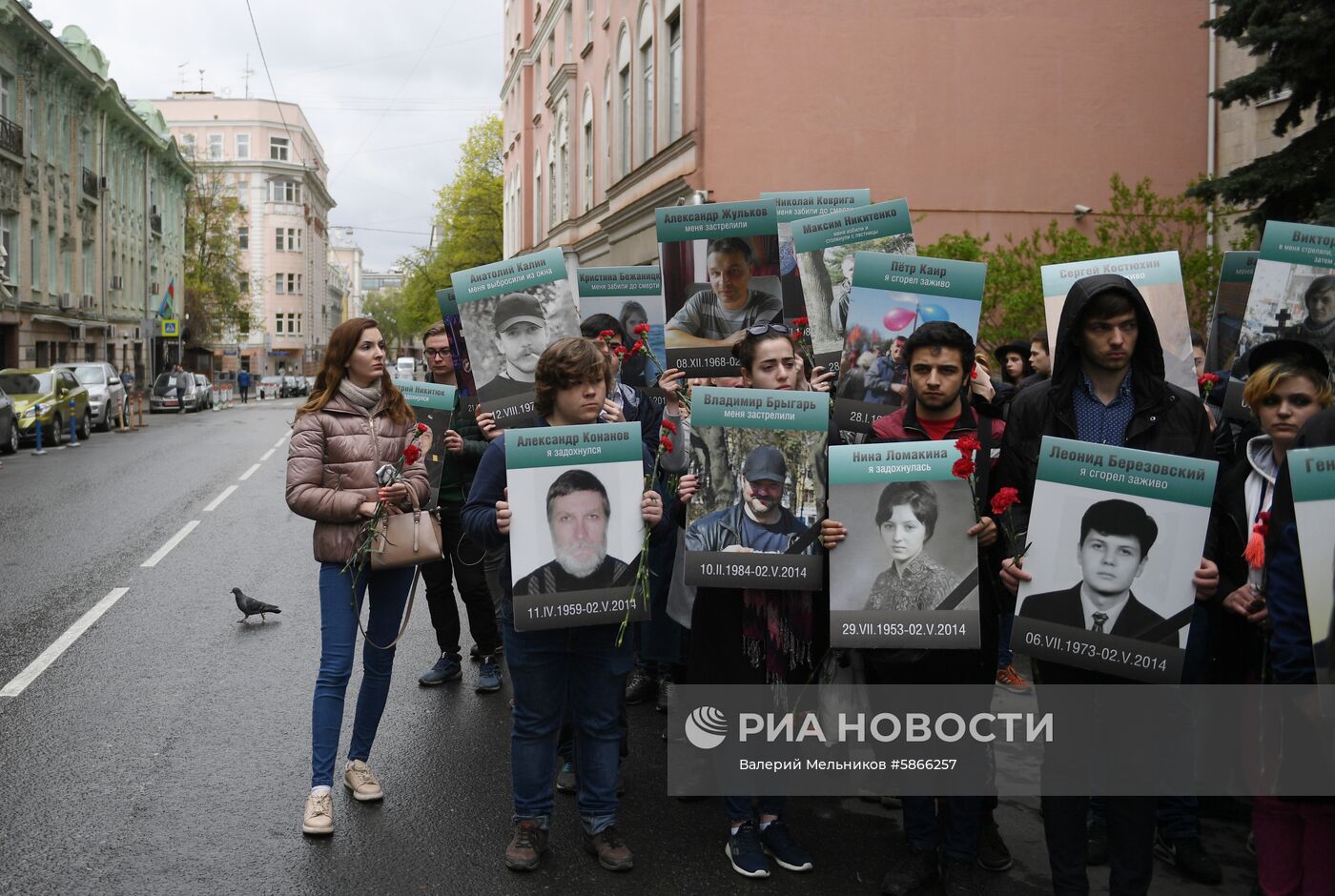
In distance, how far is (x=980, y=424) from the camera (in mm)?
4410

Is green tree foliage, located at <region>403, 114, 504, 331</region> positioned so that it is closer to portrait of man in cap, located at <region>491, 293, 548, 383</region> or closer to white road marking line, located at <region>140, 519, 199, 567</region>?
white road marking line, located at <region>140, 519, 199, 567</region>

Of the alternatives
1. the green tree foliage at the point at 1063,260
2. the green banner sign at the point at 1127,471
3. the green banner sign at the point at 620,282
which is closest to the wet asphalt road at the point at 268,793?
the green banner sign at the point at 1127,471

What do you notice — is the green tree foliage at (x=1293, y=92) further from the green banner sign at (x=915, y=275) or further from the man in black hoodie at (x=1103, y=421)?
the man in black hoodie at (x=1103, y=421)

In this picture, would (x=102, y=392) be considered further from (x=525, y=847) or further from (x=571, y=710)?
(x=525, y=847)

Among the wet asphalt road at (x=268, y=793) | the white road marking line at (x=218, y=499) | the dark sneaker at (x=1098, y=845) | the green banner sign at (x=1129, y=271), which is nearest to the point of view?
the wet asphalt road at (x=268, y=793)

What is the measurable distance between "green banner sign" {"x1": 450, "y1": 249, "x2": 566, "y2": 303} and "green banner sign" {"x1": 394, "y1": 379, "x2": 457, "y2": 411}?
0.53 metres

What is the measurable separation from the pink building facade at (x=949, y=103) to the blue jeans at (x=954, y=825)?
52.6 ft

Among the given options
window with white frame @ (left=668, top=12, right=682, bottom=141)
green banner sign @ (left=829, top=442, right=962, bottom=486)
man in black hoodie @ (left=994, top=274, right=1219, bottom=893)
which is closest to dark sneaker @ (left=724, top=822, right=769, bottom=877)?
man in black hoodie @ (left=994, top=274, right=1219, bottom=893)

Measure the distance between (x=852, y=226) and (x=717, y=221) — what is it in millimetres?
613

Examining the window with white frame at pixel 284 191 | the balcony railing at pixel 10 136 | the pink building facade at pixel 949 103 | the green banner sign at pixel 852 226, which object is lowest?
the green banner sign at pixel 852 226

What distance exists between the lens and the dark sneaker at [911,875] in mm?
4176

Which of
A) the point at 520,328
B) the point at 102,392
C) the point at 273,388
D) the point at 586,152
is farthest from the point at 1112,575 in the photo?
the point at 273,388

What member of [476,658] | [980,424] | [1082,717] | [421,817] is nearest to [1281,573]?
[1082,717]

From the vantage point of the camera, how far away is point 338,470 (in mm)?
5035
